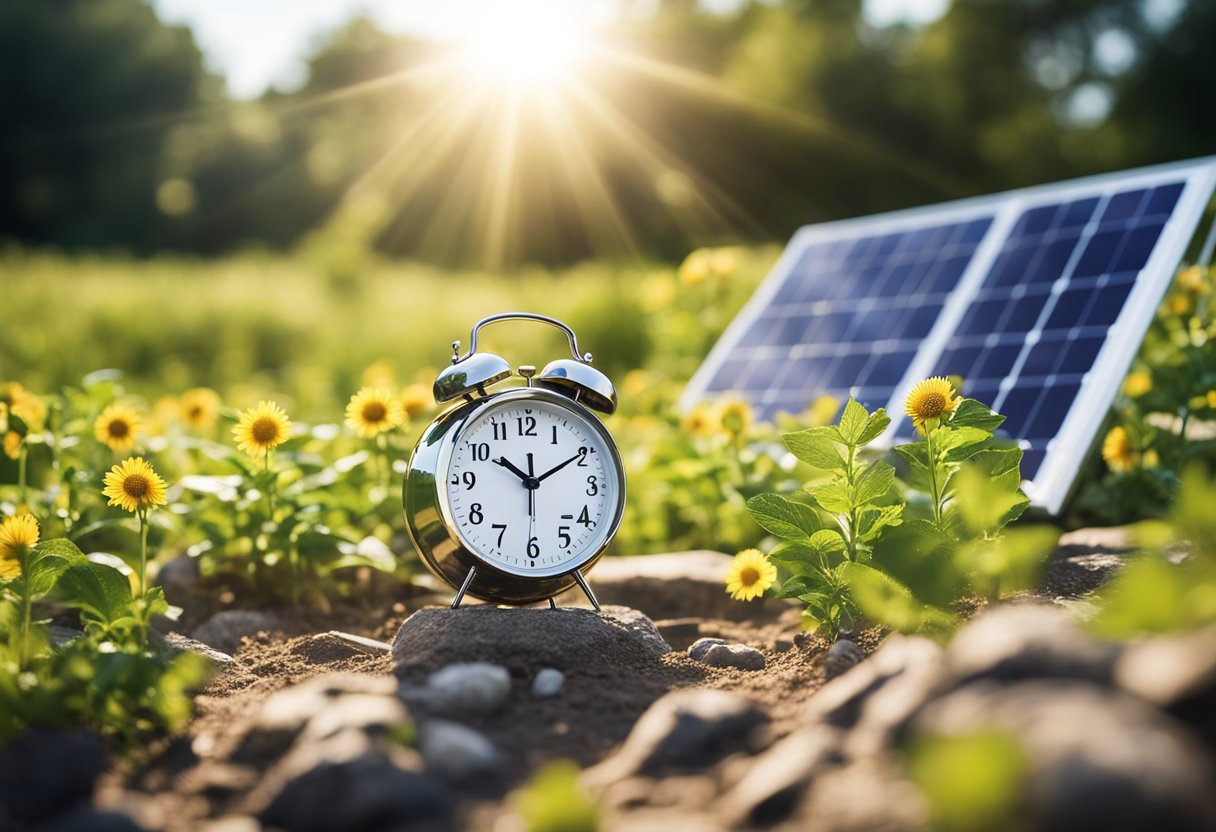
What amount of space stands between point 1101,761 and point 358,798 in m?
1.29

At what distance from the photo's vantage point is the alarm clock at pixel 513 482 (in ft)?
11.0

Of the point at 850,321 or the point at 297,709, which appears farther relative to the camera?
the point at 850,321

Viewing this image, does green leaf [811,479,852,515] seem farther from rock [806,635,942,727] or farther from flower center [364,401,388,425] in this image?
flower center [364,401,388,425]

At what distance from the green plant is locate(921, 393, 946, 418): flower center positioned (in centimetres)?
17

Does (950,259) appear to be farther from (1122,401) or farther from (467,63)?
(467,63)

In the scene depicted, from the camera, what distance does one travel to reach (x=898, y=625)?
2959 millimetres

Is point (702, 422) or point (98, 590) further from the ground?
point (702, 422)

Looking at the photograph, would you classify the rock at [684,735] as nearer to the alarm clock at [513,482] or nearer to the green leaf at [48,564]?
the alarm clock at [513,482]

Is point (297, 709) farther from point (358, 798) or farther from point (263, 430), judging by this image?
point (263, 430)

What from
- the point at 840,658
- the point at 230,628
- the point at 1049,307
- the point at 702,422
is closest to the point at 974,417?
the point at 840,658

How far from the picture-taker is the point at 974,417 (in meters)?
3.25

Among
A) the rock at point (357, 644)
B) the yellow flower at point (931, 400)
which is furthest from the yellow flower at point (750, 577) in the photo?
the rock at point (357, 644)

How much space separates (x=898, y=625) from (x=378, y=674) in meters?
1.44

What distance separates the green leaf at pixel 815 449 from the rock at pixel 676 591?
1.33m
